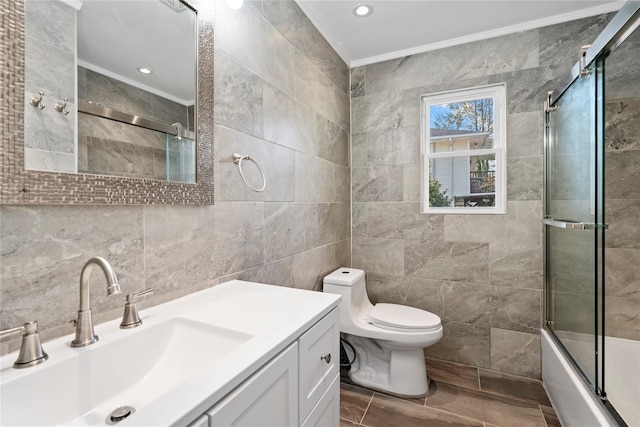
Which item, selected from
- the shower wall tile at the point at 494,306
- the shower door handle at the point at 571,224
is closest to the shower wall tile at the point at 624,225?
the shower door handle at the point at 571,224

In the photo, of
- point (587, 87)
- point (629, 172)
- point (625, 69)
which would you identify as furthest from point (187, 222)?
point (629, 172)

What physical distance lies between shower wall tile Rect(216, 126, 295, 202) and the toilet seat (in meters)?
1.01

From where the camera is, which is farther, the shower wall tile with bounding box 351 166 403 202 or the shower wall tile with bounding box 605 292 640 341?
the shower wall tile with bounding box 351 166 403 202

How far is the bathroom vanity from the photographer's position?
22.6 inches

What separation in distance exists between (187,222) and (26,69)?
1.96 ft

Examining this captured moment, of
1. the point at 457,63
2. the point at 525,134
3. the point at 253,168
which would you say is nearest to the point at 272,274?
the point at 253,168

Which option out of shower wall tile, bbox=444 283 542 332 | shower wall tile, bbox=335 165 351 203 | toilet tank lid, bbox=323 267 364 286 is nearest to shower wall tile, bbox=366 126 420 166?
shower wall tile, bbox=335 165 351 203

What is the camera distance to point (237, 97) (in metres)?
1.35

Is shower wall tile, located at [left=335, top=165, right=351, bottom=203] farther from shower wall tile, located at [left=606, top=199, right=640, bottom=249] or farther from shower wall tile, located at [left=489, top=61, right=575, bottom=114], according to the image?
shower wall tile, located at [left=606, top=199, right=640, bottom=249]

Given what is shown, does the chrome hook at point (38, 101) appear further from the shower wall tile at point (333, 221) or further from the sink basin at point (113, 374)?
the shower wall tile at point (333, 221)

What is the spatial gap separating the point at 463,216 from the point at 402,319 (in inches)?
36.9

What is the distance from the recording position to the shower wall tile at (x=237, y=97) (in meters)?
1.25

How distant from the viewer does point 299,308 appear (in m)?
0.99

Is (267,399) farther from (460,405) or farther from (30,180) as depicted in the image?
(460,405)
